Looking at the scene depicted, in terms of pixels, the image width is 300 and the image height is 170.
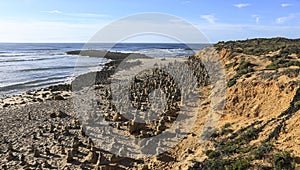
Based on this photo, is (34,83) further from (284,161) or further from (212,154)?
(284,161)

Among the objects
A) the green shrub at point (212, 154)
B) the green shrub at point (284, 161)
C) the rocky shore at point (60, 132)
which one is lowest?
the rocky shore at point (60, 132)

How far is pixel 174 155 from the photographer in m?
13.1

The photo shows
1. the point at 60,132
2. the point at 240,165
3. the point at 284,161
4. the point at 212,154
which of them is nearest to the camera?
the point at 284,161

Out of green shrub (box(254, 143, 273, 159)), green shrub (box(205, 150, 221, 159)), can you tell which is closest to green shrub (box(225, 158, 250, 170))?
green shrub (box(254, 143, 273, 159))

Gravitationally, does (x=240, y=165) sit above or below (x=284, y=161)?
below

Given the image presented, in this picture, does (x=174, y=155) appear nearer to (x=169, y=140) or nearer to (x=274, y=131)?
(x=169, y=140)

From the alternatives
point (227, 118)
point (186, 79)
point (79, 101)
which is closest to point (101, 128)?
point (227, 118)

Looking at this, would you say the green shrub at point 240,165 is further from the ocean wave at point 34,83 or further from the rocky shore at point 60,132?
the ocean wave at point 34,83

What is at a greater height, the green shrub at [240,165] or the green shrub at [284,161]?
the green shrub at [284,161]

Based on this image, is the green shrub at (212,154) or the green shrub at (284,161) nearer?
the green shrub at (284,161)

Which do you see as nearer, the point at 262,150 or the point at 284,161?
the point at 284,161

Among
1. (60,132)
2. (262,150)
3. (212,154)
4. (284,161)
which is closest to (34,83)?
(60,132)

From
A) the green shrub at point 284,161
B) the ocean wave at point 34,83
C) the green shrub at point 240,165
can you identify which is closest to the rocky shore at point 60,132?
the green shrub at point 240,165

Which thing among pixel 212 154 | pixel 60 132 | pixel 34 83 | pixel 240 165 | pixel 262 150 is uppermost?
pixel 262 150
